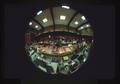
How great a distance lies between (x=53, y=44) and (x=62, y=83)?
10.1 inches

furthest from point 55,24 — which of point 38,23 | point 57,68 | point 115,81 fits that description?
point 115,81

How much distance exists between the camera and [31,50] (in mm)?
2633

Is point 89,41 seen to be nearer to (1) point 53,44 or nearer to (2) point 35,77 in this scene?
(1) point 53,44

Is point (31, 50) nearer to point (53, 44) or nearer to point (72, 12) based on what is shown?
point (53, 44)

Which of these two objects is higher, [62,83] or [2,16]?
[2,16]

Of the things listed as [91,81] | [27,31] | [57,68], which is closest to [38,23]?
[27,31]

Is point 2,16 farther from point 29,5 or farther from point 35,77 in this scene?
point 35,77

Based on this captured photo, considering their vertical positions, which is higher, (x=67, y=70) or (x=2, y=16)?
(x=2, y=16)

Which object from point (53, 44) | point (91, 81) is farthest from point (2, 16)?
point (91, 81)

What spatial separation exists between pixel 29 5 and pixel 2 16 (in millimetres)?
186

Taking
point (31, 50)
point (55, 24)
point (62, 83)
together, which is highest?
point (55, 24)

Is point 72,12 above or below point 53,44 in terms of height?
above

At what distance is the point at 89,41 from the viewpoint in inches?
104

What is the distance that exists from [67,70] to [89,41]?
0.23 meters
